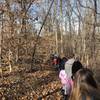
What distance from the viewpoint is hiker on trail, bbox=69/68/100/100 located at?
8.59 feet

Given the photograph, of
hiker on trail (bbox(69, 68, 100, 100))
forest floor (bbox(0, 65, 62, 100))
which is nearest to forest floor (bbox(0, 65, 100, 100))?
forest floor (bbox(0, 65, 62, 100))

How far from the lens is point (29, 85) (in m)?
17.0

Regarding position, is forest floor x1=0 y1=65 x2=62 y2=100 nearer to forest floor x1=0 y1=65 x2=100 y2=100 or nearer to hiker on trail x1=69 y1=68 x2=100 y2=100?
forest floor x1=0 y1=65 x2=100 y2=100

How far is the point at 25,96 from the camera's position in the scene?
14.6m

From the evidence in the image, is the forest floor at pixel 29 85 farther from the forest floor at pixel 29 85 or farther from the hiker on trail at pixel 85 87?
the hiker on trail at pixel 85 87

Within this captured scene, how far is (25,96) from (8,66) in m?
8.25

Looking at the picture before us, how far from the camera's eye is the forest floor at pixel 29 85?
14445mm

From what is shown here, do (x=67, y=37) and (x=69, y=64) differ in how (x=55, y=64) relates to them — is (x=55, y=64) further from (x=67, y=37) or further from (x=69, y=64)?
(x=67, y=37)

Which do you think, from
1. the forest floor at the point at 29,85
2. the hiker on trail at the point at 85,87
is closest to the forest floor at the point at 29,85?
the forest floor at the point at 29,85

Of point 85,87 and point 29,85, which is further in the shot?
point 29,85

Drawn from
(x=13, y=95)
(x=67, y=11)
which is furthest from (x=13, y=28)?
(x=67, y=11)

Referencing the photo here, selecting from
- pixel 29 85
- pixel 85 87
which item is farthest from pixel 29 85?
pixel 85 87

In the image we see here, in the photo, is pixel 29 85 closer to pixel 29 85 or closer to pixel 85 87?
pixel 29 85

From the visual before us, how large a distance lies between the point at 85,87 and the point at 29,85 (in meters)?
14.5
